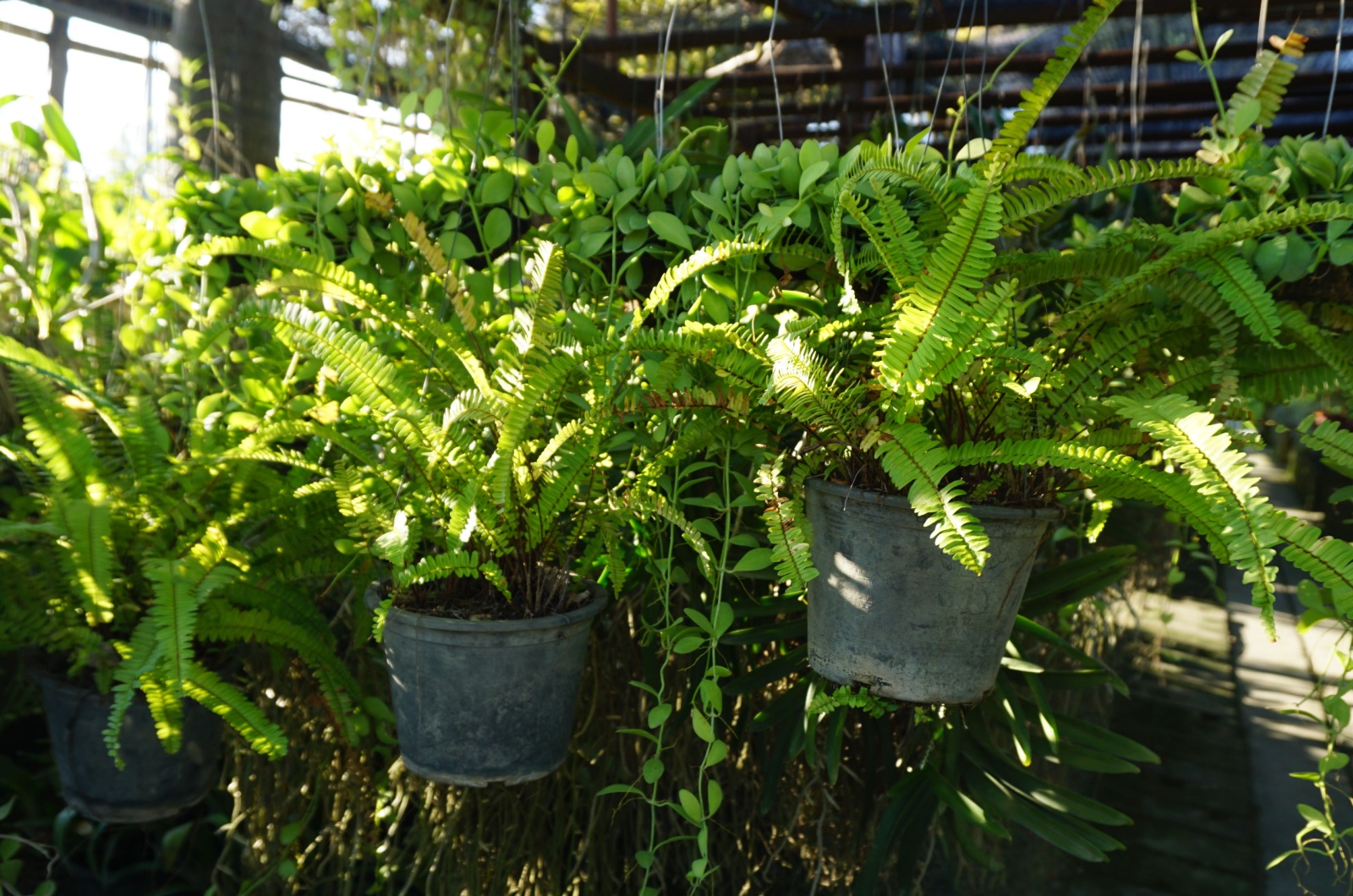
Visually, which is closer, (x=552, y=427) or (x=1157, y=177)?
(x=1157, y=177)

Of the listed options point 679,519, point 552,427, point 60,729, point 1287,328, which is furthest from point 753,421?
point 60,729

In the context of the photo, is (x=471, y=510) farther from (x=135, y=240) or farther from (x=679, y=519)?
(x=135, y=240)

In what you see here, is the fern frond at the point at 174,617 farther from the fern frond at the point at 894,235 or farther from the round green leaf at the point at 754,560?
the fern frond at the point at 894,235

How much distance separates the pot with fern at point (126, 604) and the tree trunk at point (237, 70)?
1312 mm

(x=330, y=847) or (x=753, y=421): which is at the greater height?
(x=753, y=421)

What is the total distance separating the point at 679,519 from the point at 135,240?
3.51 feet

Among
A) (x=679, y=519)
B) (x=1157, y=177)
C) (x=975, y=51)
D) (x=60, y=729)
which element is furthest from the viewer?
(x=975, y=51)

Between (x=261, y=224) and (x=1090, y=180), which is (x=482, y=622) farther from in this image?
(x=1090, y=180)

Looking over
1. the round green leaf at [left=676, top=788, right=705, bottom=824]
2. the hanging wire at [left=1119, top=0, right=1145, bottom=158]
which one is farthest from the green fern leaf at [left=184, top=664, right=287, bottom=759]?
the hanging wire at [left=1119, top=0, right=1145, bottom=158]

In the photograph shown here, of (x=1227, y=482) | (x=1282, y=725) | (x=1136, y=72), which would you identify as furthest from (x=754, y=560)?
(x=1282, y=725)

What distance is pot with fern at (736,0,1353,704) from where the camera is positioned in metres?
0.90

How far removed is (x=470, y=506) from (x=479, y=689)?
24cm

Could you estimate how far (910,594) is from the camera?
1024 mm

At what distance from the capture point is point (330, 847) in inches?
67.1
